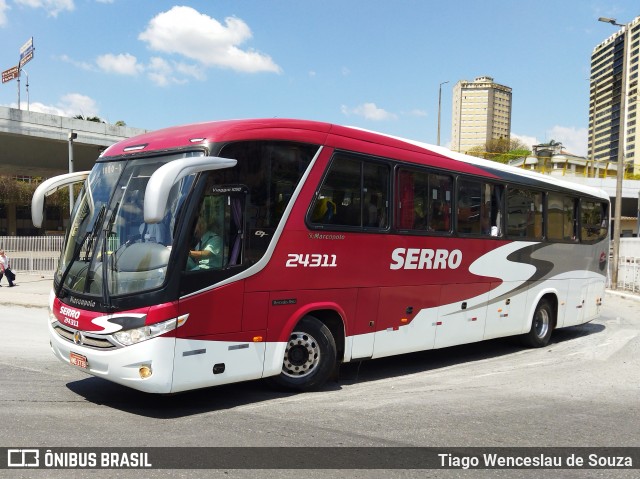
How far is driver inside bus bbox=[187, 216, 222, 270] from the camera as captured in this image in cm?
620

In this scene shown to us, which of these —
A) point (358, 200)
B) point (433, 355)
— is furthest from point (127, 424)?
point (433, 355)

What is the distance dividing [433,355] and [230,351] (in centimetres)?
546

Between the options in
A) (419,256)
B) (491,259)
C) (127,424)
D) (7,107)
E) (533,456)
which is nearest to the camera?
(533,456)

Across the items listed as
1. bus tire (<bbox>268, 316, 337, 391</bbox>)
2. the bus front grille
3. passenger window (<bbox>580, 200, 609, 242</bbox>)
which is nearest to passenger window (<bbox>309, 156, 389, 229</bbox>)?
bus tire (<bbox>268, 316, 337, 391</bbox>)

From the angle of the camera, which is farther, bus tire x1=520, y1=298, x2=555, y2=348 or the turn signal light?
bus tire x1=520, y1=298, x2=555, y2=348

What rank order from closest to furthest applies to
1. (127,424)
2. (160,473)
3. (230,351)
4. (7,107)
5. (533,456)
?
(160,473)
(533,456)
(127,424)
(230,351)
(7,107)

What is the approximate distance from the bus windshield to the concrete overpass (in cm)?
2461

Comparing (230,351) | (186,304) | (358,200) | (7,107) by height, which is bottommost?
(230,351)

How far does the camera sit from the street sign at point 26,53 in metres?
36.9

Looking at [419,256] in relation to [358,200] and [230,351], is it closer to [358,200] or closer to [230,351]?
[358,200]

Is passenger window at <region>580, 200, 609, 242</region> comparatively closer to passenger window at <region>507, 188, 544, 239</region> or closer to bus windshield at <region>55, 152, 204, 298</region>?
passenger window at <region>507, 188, 544, 239</region>

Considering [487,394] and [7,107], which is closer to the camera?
[487,394]

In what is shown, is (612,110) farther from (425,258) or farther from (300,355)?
(300,355)

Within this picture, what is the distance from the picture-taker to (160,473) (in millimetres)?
4590
